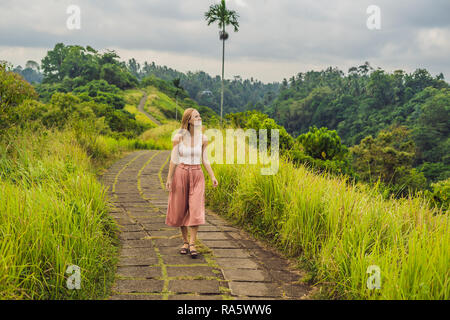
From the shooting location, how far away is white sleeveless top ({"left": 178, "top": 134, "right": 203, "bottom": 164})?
401 cm

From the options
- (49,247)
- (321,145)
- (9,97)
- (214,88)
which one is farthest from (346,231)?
(214,88)

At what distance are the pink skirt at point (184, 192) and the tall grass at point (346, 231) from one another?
41.6 inches

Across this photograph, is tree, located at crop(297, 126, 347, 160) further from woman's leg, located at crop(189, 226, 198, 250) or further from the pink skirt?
woman's leg, located at crop(189, 226, 198, 250)

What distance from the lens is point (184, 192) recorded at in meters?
4.07

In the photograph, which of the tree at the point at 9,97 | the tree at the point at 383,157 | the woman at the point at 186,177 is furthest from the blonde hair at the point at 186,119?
the tree at the point at 383,157

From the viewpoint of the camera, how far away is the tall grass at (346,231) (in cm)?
261

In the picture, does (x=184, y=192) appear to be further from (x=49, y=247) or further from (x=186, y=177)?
(x=49, y=247)

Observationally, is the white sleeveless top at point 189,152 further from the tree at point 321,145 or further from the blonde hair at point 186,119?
the tree at point 321,145

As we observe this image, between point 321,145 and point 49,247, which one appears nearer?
point 49,247

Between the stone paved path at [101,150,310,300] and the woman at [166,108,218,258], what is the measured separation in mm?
352

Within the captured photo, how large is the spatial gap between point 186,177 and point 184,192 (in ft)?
0.55

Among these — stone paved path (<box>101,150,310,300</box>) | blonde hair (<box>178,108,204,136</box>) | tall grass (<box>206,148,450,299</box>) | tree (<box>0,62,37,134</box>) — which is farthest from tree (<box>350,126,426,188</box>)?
blonde hair (<box>178,108,204,136</box>)

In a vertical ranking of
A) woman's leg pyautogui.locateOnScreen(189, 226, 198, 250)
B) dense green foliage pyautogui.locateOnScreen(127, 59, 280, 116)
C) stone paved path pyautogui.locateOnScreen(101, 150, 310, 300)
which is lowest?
stone paved path pyautogui.locateOnScreen(101, 150, 310, 300)
